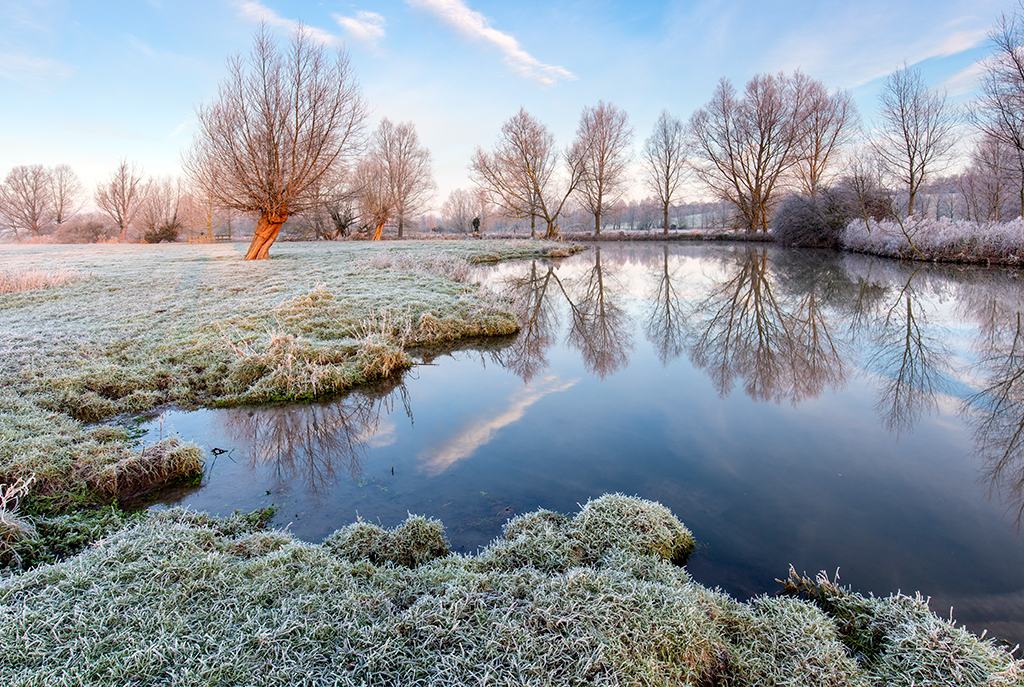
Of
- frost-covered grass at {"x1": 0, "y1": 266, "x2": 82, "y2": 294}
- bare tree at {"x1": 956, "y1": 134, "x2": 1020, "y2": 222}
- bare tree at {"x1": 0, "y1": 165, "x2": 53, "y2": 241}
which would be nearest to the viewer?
frost-covered grass at {"x1": 0, "y1": 266, "x2": 82, "y2": 294}

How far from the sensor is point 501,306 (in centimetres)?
957

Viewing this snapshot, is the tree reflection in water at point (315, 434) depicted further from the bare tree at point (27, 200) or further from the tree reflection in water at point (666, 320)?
the bare tree at point (27, 200)

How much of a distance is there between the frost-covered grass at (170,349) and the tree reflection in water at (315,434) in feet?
1.23

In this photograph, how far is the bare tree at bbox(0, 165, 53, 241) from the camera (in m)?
37.5

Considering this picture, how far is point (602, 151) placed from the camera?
33344 millimetres

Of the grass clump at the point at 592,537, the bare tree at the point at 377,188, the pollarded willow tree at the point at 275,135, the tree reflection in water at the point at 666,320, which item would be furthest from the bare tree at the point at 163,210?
the grass clump at the point at 592,537

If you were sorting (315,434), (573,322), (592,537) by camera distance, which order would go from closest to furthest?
(592,537), (315,434), (573,322)

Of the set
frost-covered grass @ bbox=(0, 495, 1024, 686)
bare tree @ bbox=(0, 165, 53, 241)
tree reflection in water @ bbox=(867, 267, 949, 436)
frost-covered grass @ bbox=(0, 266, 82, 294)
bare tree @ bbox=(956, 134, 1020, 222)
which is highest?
bare tree @ bbox=(0, 165, 53, 241)

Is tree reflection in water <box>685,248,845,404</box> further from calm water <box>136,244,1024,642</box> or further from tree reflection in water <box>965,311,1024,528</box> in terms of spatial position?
tree reflection in water <box>965,311,1024,528</box>

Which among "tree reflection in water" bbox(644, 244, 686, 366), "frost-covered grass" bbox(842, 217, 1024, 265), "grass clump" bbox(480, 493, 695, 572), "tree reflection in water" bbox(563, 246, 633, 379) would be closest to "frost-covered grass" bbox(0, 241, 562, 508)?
"tree reflection in water" bbox(563, 246, 633, 379)

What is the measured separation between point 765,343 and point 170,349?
29.4ft

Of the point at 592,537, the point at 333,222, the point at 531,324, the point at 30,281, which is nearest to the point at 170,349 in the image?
the point at 531,324

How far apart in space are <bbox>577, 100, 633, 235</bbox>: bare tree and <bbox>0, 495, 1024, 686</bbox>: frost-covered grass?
110 feet

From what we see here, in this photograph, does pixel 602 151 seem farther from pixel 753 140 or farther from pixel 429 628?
pixel 429 628
